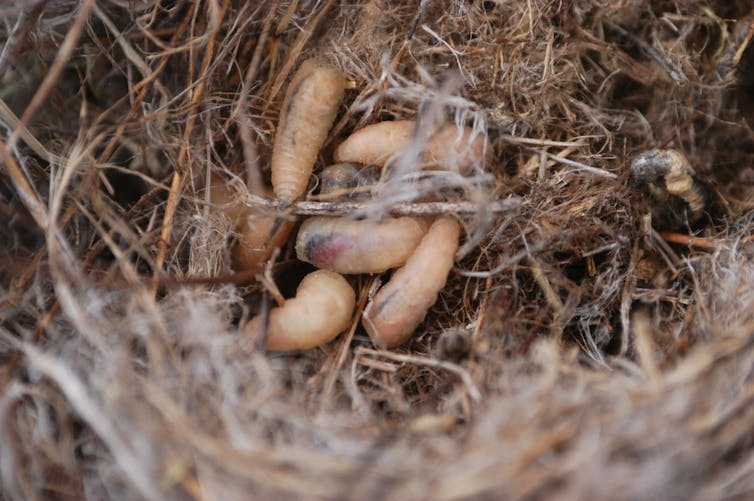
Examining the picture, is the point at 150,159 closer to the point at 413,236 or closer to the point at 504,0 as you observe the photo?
the point at 413,236

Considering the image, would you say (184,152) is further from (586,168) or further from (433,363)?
(586,168)

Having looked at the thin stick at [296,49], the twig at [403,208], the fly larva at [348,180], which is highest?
the thin stick at [296,49]

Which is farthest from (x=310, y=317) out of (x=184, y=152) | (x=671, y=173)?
(x=671, y=173)

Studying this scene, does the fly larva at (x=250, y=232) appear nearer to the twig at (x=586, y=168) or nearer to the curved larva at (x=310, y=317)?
the curved larva at (x=310, y=317)

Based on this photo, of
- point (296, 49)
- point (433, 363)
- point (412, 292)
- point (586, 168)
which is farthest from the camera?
point (296, 49)

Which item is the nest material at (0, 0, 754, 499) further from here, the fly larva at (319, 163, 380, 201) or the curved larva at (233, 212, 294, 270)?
the fly larva at (319, 163, 380, 201)

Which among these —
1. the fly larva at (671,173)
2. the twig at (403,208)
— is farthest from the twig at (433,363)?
the fly larva at (671,173)
